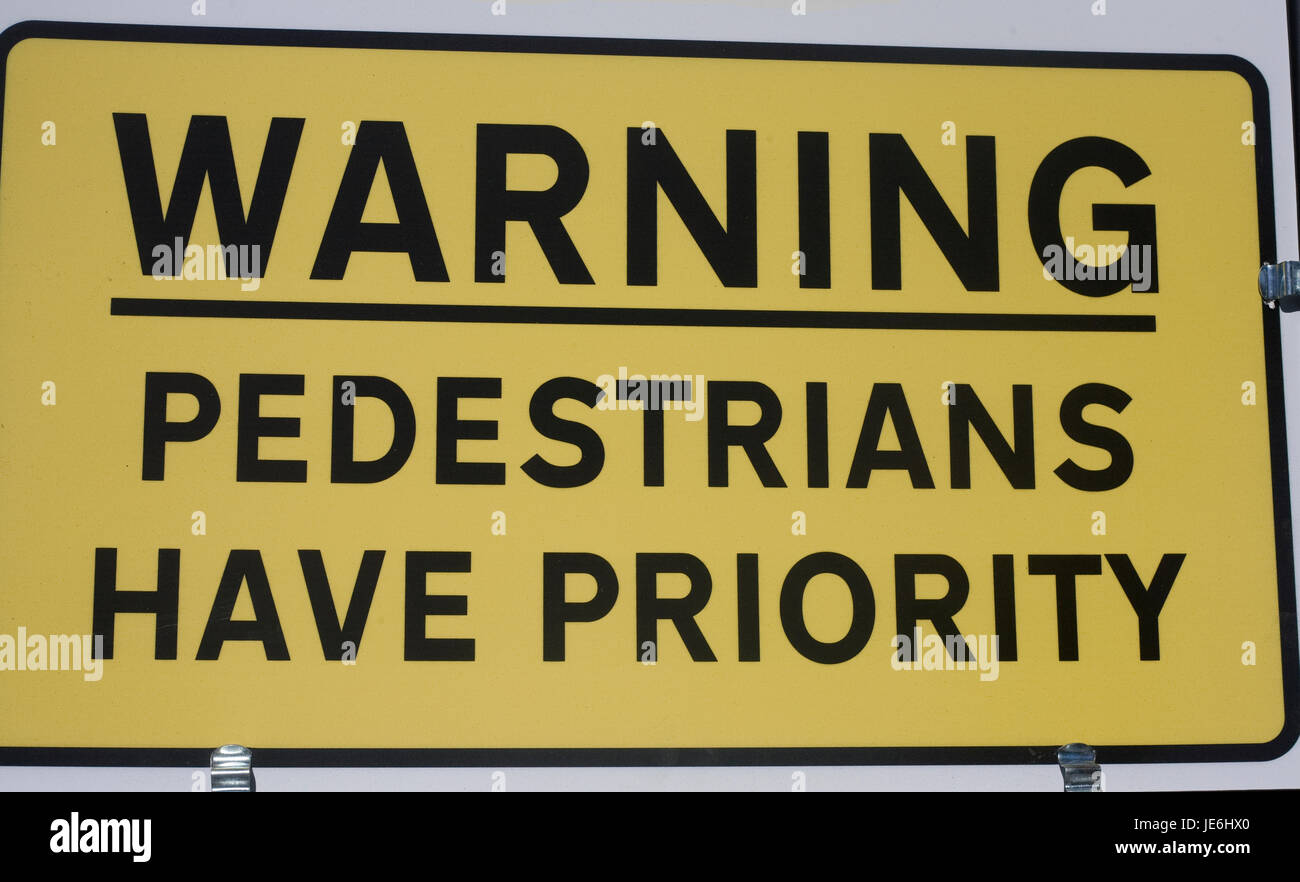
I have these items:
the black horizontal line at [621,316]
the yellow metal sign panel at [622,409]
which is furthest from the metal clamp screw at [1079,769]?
the black horizontal line at [621,316]

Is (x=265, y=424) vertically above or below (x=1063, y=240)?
below

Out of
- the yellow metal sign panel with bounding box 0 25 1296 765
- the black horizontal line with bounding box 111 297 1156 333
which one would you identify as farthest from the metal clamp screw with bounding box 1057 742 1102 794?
the black horizontal line with bounding box 111 297 1156 333

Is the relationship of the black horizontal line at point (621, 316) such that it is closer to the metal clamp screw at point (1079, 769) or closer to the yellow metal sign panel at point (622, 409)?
the yellow metal sign panel at point (622, 409)

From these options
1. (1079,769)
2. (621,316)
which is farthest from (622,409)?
(1079,769)

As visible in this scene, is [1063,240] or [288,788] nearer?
[288,788]

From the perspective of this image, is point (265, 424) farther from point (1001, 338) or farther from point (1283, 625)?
point (1283, 625)

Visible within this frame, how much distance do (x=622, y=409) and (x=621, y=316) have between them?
0.38ft

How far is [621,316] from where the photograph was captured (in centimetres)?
132

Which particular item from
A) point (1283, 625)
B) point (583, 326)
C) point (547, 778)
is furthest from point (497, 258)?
point (1283, 625)

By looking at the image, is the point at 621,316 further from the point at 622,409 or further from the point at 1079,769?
the point at 1079,769

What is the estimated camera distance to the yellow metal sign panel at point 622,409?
1.27m
